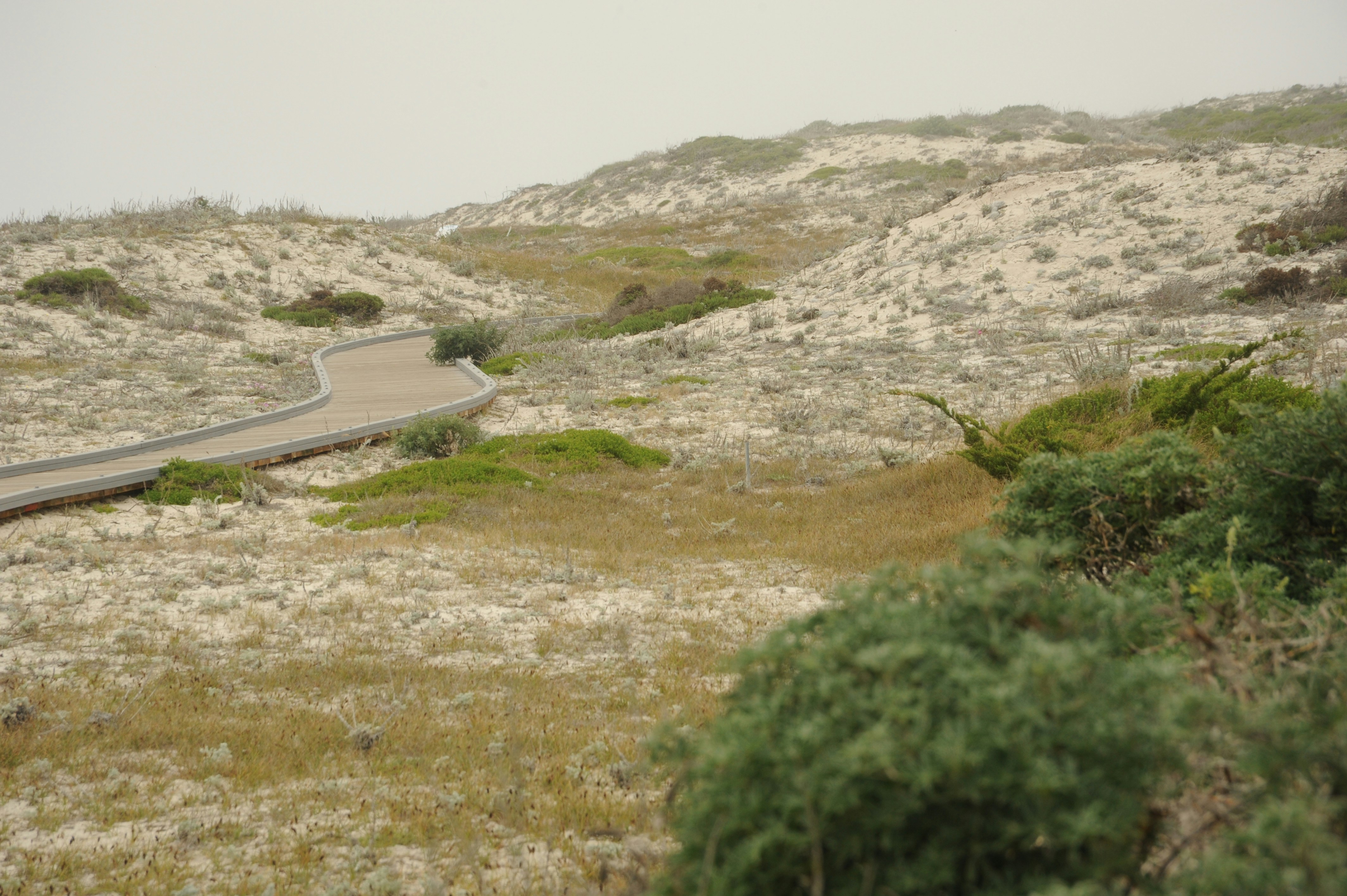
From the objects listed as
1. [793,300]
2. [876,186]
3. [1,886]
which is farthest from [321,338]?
[876,186]

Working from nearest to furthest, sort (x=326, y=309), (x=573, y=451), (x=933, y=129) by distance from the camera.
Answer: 1. (x=573, y=451)
2. (x=326, y=309)
3. (x=933, y=129)

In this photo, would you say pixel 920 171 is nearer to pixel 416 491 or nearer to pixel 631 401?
pixel 631 401

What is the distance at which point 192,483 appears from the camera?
1041cm

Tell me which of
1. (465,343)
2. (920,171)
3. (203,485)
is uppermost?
(920,171)

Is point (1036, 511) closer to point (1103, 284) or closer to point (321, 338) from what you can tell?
point (1103, 284)

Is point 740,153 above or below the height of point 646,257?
above

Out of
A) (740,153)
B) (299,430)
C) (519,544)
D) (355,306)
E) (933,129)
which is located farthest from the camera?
(740,153)

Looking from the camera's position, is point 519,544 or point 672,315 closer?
point 519,544

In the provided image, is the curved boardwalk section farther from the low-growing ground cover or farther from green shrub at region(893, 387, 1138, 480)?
green shrub at region(893, 387, 1138, 480)

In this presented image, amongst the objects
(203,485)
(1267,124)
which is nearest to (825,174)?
(1267,124)

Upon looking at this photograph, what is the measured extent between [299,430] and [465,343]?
8814 mm

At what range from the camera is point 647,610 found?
22.5 feet

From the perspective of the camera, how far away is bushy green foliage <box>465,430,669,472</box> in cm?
1228

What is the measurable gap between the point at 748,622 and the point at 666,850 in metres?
3.07
